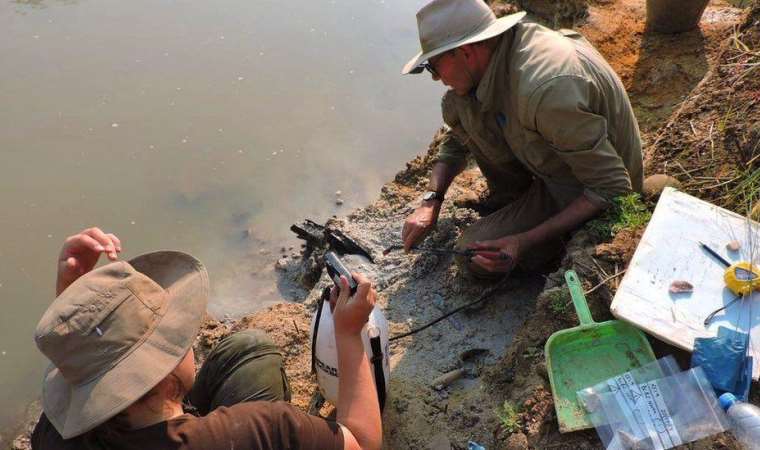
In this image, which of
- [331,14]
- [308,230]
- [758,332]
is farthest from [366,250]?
[331,14]

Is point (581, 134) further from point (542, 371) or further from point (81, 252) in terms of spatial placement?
point (81, 252)

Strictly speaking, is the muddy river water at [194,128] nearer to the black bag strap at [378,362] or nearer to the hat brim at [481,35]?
the black bag strap at [378,362]

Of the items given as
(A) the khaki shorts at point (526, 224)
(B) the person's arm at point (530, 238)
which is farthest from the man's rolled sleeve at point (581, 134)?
(A) the khaki shorts at point (526, 224)

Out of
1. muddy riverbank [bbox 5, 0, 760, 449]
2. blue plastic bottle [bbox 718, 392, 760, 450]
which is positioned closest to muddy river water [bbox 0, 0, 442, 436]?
muddy riverbank [bbox 5, 0, 760, 449]

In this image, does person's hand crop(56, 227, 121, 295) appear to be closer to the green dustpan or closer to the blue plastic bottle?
the green dustpan

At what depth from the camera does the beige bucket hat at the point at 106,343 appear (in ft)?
5.87

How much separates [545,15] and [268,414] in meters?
5.78

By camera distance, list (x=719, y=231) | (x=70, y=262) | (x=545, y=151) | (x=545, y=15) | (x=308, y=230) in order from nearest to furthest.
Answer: (x=70, y=262), (x=719, y=231), (x=545, y=151), (x=308, y=230), (x=545, y=15)

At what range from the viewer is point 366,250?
4586 mm

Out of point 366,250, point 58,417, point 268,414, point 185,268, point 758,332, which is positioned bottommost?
point 366,250

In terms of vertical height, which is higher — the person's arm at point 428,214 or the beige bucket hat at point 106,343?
the beige bucket hat at point 106,343

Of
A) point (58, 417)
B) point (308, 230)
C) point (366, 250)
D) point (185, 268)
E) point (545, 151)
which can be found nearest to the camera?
point (58, 417)

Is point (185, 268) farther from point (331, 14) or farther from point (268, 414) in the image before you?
point (331, 14)

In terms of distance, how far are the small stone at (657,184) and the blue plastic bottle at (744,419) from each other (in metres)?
1.41
